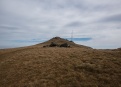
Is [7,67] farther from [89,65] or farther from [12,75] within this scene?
[89,65]

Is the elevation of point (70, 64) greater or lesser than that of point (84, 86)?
greater

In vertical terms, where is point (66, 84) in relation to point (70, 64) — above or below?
below

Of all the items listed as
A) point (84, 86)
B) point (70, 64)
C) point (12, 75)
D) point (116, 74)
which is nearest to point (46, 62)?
point (70, 64)

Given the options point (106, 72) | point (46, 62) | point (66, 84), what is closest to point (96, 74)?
point (106, 72)

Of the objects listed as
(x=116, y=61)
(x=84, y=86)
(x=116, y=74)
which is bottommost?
(x=84, y=86)

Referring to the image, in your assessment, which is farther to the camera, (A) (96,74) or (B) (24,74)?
(B) (24,74)

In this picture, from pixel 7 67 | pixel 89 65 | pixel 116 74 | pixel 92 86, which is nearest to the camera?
pixel 92 86

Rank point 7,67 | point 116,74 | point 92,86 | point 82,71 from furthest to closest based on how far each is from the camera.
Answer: point 7,67
point 82,71
point 116,74
point 92,86

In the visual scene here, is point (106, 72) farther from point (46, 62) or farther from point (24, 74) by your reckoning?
point (24, 74)

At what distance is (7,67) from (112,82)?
13.8m

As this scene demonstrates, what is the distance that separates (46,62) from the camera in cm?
1962

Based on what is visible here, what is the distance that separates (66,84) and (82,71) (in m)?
3.36

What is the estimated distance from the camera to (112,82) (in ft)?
44.4

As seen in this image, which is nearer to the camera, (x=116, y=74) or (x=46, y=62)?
(x=116, y=74)
